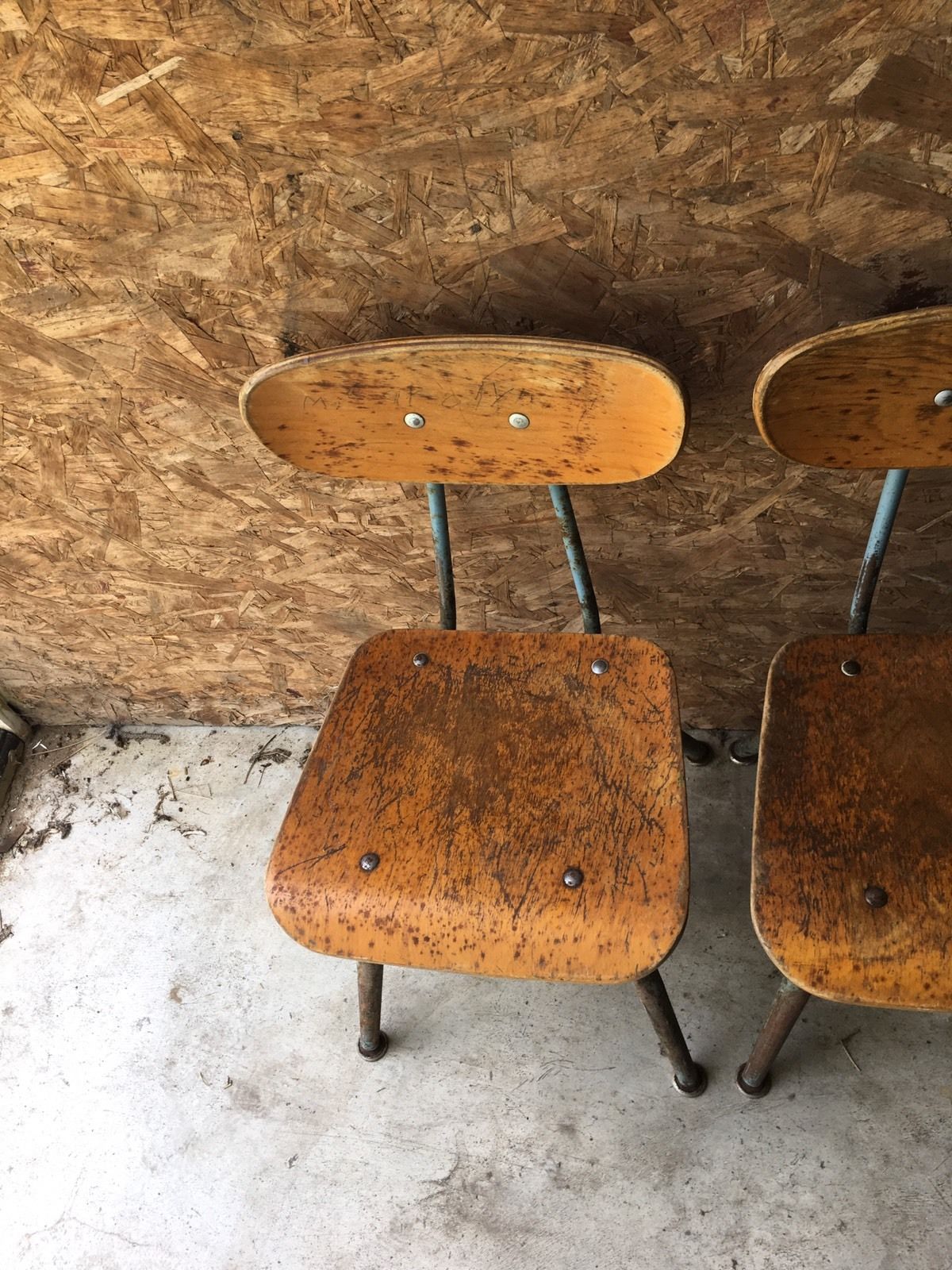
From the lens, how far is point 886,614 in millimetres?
1426

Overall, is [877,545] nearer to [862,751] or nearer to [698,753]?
[862,751]

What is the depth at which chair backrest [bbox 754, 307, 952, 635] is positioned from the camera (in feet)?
2.95

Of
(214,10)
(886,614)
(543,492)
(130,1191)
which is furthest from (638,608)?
(130,1191)

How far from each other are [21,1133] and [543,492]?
3.91 ft

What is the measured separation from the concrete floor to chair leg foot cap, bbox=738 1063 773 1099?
0.05ft

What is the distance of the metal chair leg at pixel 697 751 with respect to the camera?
63.6 inches

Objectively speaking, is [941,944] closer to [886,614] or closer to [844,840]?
[844,840]

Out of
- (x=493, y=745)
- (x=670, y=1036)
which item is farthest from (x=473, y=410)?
(x=670, y=1036)

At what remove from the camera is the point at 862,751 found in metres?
1.05

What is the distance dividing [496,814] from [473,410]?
1.47 feet

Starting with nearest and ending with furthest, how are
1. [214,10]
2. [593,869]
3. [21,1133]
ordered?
[214,10] → [593,869] → [21,1133]

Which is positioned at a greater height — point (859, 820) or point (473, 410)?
point (473, 410)

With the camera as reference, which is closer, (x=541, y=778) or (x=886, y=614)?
(x=541, y=778)

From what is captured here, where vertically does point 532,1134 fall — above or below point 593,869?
below
